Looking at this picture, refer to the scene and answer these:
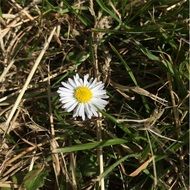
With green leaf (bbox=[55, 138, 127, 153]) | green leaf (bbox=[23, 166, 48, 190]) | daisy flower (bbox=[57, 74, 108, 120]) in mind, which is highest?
daisy flower (bbox=[57, 74, 108, 120])

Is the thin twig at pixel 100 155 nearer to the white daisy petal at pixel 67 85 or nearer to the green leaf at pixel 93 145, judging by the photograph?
the green leaf at pixel 93 145

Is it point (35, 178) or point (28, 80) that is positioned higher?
point (28, 80)

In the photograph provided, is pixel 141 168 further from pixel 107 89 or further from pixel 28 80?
pixel 28 80

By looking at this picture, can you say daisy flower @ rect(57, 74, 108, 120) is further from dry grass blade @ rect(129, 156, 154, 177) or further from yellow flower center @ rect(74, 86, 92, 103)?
dry grass blade @ rect(129, 156, 154, 177)

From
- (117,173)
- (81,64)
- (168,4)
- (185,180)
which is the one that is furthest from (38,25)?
(185,180)

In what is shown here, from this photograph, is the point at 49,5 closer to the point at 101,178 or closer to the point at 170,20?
the point at 170,20

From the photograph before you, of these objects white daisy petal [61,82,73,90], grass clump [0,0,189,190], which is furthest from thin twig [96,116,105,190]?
white daisy petal [61,82,73,90]

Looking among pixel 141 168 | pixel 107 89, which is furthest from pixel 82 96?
pixel 141 168
